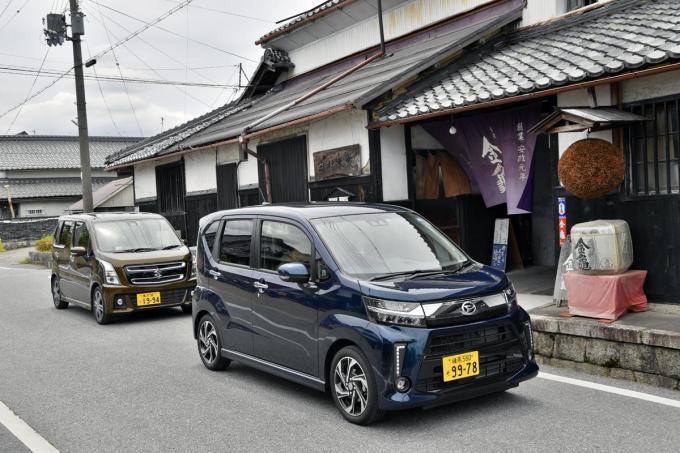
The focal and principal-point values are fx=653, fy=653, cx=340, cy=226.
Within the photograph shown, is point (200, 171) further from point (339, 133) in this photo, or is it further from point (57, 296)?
point (339, 133)

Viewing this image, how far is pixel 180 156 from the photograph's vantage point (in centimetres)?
1853

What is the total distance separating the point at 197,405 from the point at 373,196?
20.1 feet

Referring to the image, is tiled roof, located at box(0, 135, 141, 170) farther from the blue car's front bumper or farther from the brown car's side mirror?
the blue car's front bumper

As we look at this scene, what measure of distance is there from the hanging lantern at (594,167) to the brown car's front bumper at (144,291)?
6.30 meters

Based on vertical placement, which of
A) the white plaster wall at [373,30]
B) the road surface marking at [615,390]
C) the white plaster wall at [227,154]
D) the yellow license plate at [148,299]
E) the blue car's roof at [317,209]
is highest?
the white plaster wall at [373,30]

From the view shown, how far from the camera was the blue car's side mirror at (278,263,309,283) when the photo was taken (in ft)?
17.7

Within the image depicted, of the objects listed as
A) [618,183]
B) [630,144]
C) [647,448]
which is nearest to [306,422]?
[647,448]

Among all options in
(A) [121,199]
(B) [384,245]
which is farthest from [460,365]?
(A) [121,199]

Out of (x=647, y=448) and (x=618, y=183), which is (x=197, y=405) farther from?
(x=618, y=183)

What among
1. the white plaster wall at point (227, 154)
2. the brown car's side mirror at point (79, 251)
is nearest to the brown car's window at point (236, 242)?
the brown car's side mirror at point (79, 251)

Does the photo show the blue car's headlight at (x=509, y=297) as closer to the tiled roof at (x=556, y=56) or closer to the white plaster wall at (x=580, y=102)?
the tiled roof at (x=556, y=56)

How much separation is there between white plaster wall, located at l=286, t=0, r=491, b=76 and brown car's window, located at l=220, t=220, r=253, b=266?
774cm

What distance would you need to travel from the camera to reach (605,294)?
6953 millimetres

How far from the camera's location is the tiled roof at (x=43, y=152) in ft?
144
